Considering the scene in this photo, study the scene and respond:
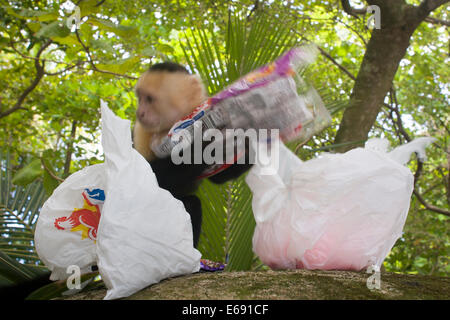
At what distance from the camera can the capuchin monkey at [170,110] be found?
1209 millimetres

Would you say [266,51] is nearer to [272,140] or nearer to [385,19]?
[272,140]

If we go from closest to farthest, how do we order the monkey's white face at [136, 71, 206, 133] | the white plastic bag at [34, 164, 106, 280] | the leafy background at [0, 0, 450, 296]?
1. the white plastic bag at [34, 164, 106, 280]
2. the monkey's white face at [136, 71, 206, 133]
3. the leafy background at [0, 0, 450, 296]

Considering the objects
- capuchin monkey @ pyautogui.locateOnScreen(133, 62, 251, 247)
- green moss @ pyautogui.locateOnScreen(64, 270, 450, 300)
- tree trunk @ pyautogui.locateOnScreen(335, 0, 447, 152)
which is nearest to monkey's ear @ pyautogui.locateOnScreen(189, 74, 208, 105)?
capuchin monkey @ pyautogui.locateOnScreen(133, 62, 251, 247)

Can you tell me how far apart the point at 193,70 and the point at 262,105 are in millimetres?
634

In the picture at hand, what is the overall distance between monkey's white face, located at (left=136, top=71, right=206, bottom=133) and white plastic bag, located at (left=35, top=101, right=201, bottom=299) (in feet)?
0.83

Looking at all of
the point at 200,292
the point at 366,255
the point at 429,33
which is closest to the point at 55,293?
the point at 200,292

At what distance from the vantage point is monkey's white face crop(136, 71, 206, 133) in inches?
48.2

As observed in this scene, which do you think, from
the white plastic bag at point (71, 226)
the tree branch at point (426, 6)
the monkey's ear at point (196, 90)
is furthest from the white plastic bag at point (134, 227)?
the tree branch at point (426, 6)

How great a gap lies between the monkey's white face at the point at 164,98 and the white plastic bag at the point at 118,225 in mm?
252

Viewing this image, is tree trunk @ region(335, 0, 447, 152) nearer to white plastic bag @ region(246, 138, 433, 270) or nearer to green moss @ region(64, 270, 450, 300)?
white plastic bag @ region(246, 138, 433, 270)

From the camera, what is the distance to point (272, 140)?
39.4 inches

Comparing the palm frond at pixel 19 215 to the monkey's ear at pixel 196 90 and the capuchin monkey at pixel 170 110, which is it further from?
the monkey's ear at pixel 196 90

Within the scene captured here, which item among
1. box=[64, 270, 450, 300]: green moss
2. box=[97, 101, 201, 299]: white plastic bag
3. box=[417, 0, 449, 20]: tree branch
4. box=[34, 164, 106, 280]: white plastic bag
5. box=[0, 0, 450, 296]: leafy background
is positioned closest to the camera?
box=[64, 270, 450, 300]: green moss
